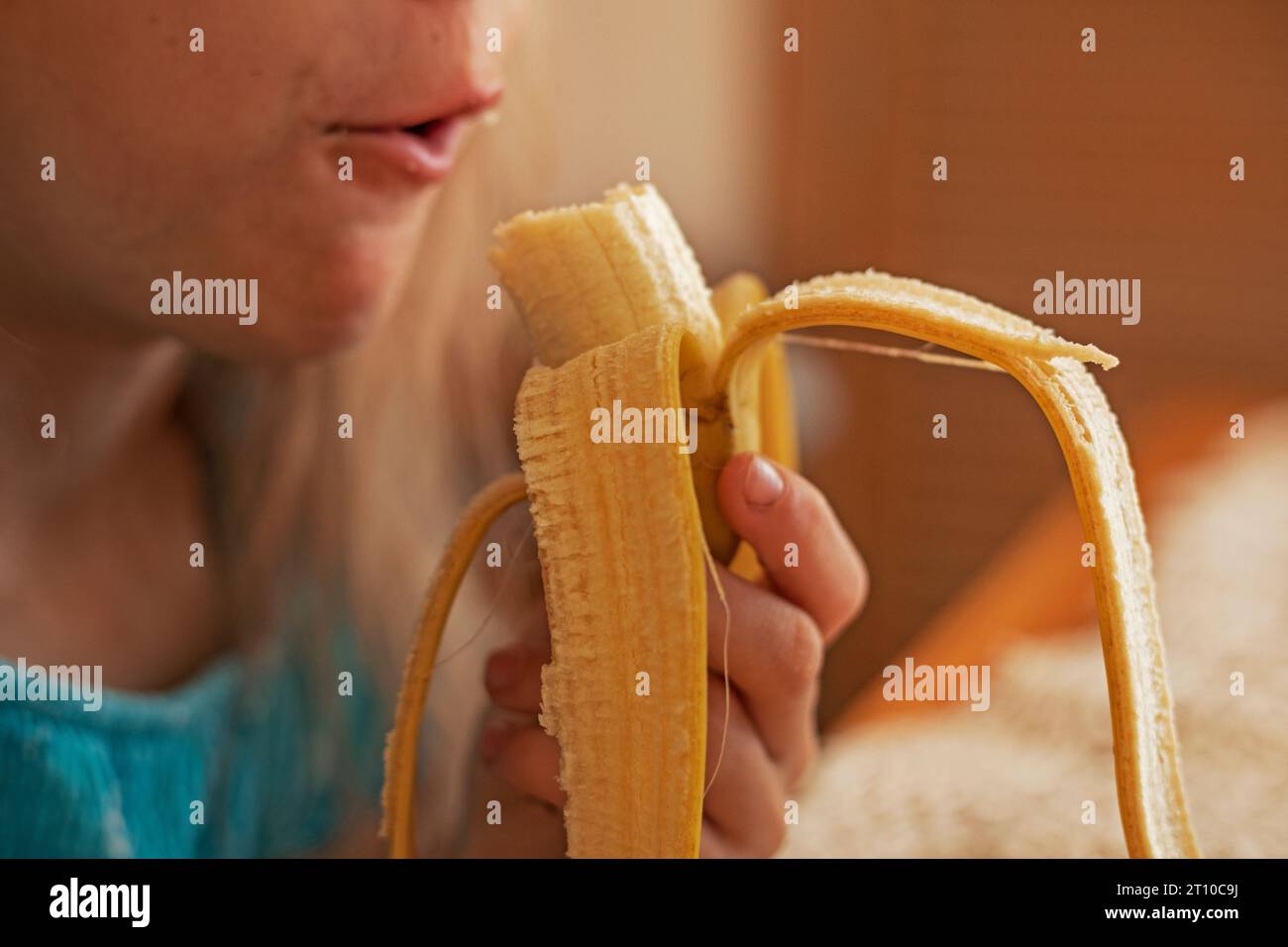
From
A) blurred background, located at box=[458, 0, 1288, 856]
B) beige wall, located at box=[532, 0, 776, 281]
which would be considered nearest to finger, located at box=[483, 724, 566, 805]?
blurred background, located at box=[458, 0, 1288, 856]

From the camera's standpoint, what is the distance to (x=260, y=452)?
63 centimetres

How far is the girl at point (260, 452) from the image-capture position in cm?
37

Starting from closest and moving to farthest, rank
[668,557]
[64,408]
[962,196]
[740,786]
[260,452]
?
[668,557] → [740,786] → [64,408] → [260,452] → [962,196]

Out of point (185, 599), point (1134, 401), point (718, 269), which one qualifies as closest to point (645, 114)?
point (718, 269)

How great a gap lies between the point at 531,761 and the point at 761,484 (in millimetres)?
142

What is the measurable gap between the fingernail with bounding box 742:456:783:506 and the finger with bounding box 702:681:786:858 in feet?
0.25

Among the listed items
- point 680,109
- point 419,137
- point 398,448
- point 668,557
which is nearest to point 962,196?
point 680,109

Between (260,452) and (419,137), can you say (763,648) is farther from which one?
(260,452)

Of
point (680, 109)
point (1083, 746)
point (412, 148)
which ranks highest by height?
point (680, 109)

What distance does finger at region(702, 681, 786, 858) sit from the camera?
40 cm

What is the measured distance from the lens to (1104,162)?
138 cm

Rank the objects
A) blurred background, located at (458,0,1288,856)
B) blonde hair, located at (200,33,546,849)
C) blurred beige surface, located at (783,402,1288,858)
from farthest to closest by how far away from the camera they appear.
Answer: blurred background, located at (458,0,1288,856) < blonde hair, located at (200,33,546,849) < blurred beige surface, located at (783,402,1288,858)

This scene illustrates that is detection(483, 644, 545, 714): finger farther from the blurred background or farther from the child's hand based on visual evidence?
the blurred background
